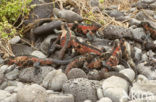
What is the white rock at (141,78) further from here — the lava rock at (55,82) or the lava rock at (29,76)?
the lava rock at (29,76)

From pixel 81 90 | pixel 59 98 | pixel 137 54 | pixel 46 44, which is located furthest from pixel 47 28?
pixel 59 98

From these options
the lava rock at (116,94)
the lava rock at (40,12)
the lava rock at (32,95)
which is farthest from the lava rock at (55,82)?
the lava rock at (40,12)

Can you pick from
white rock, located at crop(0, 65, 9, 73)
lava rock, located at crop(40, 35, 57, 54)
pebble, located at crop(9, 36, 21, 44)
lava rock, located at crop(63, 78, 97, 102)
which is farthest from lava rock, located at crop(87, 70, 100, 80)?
pebble, located at crop(9, 36, 21, 44)

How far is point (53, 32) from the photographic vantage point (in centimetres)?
642

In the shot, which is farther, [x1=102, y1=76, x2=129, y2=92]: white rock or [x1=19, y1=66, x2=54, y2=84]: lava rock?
[x1=19, y1=66, x2=54, y2=84]: lava rock

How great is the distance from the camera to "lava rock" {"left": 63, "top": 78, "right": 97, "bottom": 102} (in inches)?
141

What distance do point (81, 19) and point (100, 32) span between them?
685 mm

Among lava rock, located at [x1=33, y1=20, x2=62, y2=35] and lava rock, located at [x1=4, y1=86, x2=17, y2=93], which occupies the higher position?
lava rock, located at [x1=33, y1=20, x2=62, y2=35]

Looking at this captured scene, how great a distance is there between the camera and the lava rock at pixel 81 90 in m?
3.59

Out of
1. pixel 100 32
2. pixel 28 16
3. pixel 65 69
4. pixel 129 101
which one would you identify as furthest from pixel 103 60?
pixel 28 16

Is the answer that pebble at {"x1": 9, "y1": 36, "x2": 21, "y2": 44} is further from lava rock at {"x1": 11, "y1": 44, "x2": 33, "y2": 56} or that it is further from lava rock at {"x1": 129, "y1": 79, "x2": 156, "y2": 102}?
lava rock at {"x1": 129, "y1": 79, "x2": 156, "y2": 102}

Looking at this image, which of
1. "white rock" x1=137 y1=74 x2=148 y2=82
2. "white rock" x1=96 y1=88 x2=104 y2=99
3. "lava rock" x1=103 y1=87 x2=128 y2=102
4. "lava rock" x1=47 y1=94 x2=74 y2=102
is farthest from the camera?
"white rock" x1=137 y1=74 x2=148 y2=82

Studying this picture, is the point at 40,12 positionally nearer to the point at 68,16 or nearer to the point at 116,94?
the point at 68,16

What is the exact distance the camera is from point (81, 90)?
361 cm
